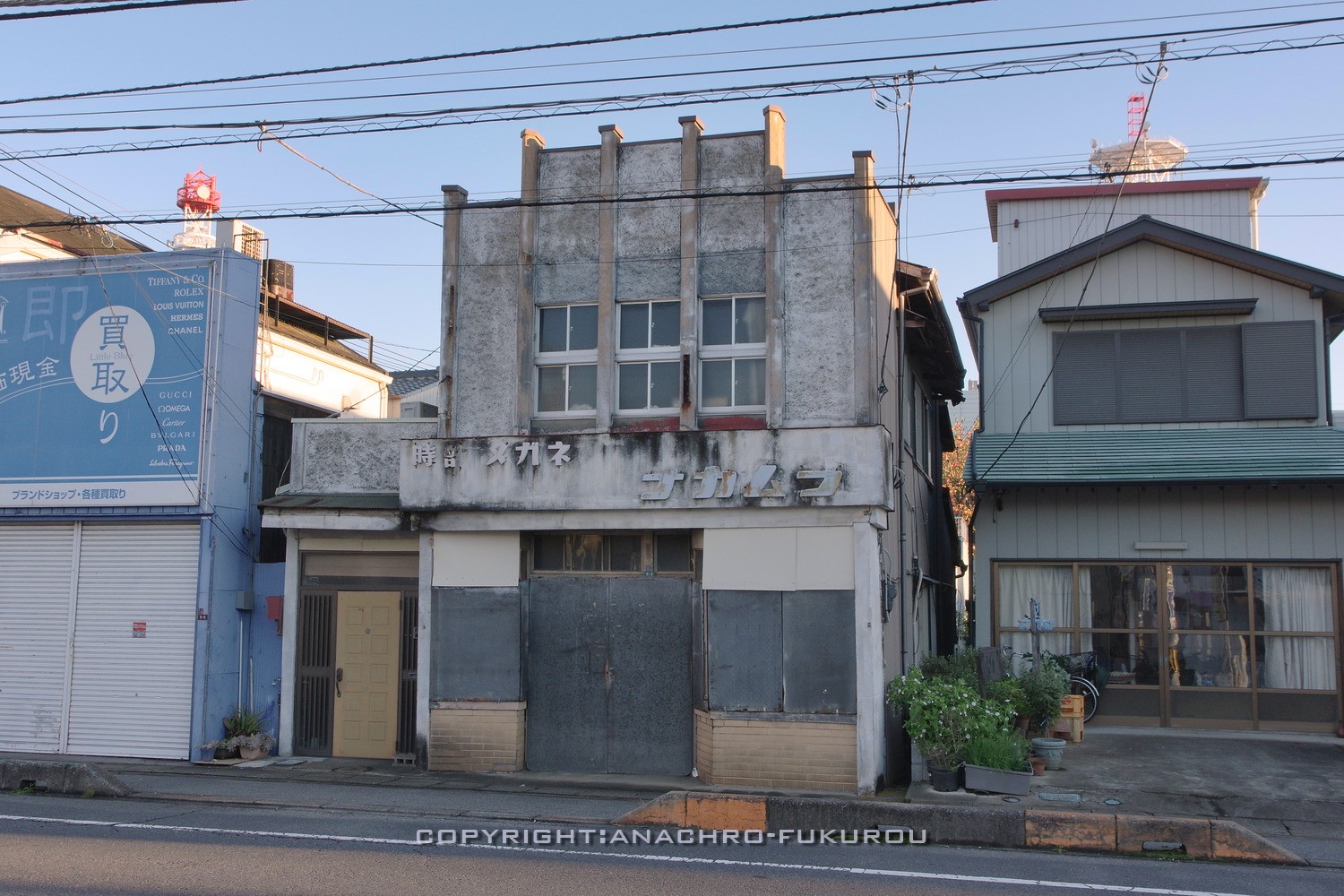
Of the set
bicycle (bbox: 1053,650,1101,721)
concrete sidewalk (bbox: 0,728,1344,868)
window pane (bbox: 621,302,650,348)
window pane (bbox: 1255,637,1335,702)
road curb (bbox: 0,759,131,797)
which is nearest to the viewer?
concrete sidewalk (bbox: 0,728,1344,868)

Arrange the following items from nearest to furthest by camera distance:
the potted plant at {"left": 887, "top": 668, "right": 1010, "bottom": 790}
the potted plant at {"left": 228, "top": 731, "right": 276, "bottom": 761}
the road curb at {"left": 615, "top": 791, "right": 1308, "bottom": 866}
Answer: the road curb at {"left": 615, "top": 791, "right": 1308, "bottom": 866}, the potted plant at {"left": 887, "top": 668, "right": 1010, "bottom": 790}, the potted plant at {"left": 228, "top": 731, "right": 276, "bottom": 761}

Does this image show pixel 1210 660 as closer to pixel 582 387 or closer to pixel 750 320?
pixel 750 320

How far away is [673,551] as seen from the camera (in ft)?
45.2

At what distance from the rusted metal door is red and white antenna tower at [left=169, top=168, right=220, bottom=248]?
13057 millimetres

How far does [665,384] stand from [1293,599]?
972 centimetres

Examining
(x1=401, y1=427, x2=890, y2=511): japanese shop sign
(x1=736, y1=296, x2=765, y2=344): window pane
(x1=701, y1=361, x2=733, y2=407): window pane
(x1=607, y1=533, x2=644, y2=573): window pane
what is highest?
(x1=736, y1=296, x2=765, y2=344): window pane

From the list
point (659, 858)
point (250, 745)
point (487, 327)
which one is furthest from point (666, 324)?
point (250, 745)

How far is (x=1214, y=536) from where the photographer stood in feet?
53.5

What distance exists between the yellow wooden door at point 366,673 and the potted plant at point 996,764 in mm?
7365

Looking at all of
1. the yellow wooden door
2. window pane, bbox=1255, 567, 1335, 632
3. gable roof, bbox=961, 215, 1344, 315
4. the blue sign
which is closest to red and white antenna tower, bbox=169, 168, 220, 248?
the blue sign

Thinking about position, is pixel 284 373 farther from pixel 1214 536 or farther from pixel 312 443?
pixel 1214 536

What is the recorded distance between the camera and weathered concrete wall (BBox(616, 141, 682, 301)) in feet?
45.5

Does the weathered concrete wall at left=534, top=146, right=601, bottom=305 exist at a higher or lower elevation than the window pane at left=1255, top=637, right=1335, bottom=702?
higher

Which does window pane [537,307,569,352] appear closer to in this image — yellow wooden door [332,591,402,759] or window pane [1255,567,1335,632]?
yellow wooden door [332,591,402,759]
